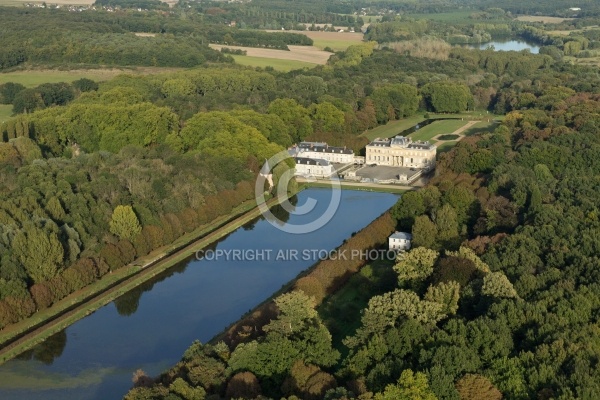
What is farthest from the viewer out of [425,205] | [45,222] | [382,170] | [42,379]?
[382,170]

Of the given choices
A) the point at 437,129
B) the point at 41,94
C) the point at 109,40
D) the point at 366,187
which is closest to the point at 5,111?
the point at 41,94

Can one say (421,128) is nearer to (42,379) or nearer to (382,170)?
(382,170)

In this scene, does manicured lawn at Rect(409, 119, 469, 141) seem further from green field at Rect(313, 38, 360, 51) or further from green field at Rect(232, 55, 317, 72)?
green field at Rect(313, 38, 360, 51)

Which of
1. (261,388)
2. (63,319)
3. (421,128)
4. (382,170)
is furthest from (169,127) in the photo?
(261,388)

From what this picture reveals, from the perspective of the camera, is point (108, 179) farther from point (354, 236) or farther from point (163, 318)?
point (354, 236)

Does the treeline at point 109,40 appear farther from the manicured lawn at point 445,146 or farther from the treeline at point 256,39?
the manicured lawn at point 445,146

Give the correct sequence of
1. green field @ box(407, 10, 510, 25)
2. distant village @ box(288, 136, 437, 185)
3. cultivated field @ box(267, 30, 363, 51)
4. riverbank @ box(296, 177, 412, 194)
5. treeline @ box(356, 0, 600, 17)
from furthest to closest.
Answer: treeline @ box(356, 0, 600, 17)
green field @ box(407, 10, 510, 25)
cultivated field @ box(267, 30, 363, 51)
distant village @ box(288, 136, 437, 185)
riverbank @ box(296, 177, 412, 194)

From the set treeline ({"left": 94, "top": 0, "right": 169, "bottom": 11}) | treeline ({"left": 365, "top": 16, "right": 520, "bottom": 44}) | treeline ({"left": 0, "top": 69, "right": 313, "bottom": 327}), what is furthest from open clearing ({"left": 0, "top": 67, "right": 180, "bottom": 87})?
treeline ({"left": 94, "top": 0, "right": 169, "bottom": 11})
